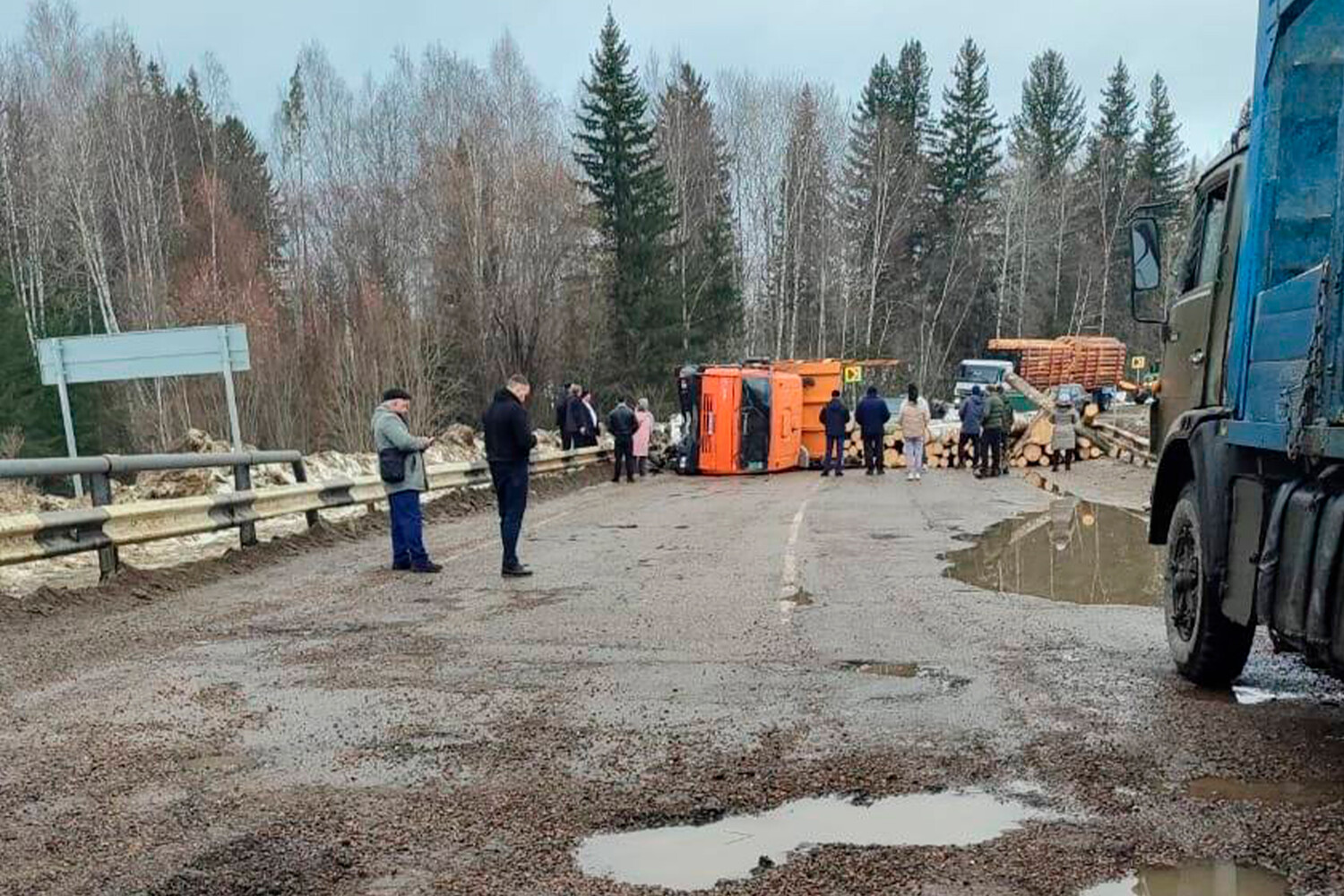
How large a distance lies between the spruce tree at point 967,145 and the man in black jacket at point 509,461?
2174 inches

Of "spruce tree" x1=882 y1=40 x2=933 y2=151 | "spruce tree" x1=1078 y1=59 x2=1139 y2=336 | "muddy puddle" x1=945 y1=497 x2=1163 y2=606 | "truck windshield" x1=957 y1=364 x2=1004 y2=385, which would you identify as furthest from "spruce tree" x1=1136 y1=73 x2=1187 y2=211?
"muddy puddle" x1=945 y1=497 x2=1163 y2=606

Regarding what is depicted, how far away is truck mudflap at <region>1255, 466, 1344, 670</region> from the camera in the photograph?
13.3 ft

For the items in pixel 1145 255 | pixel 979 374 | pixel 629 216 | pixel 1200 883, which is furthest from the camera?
pixel 979 374

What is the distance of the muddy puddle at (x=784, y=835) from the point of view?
135 inches

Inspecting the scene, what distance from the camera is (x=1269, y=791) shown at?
4047 mm

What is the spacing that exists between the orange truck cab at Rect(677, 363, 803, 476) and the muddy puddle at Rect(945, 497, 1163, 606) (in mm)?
9147

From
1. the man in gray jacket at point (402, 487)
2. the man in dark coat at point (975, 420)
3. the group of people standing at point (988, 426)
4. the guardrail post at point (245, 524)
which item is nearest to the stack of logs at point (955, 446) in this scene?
the man in dark coat at point (975, 420)

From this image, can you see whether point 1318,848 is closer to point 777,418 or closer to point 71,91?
point 777,418

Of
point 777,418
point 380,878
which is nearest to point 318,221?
point 777,418

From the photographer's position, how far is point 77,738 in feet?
15.8

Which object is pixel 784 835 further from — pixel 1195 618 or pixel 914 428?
pixel 914 428

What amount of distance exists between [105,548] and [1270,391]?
8.19 meters

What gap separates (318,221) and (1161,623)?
43.6 m

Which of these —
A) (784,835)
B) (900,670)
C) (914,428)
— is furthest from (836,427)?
(784,835)
